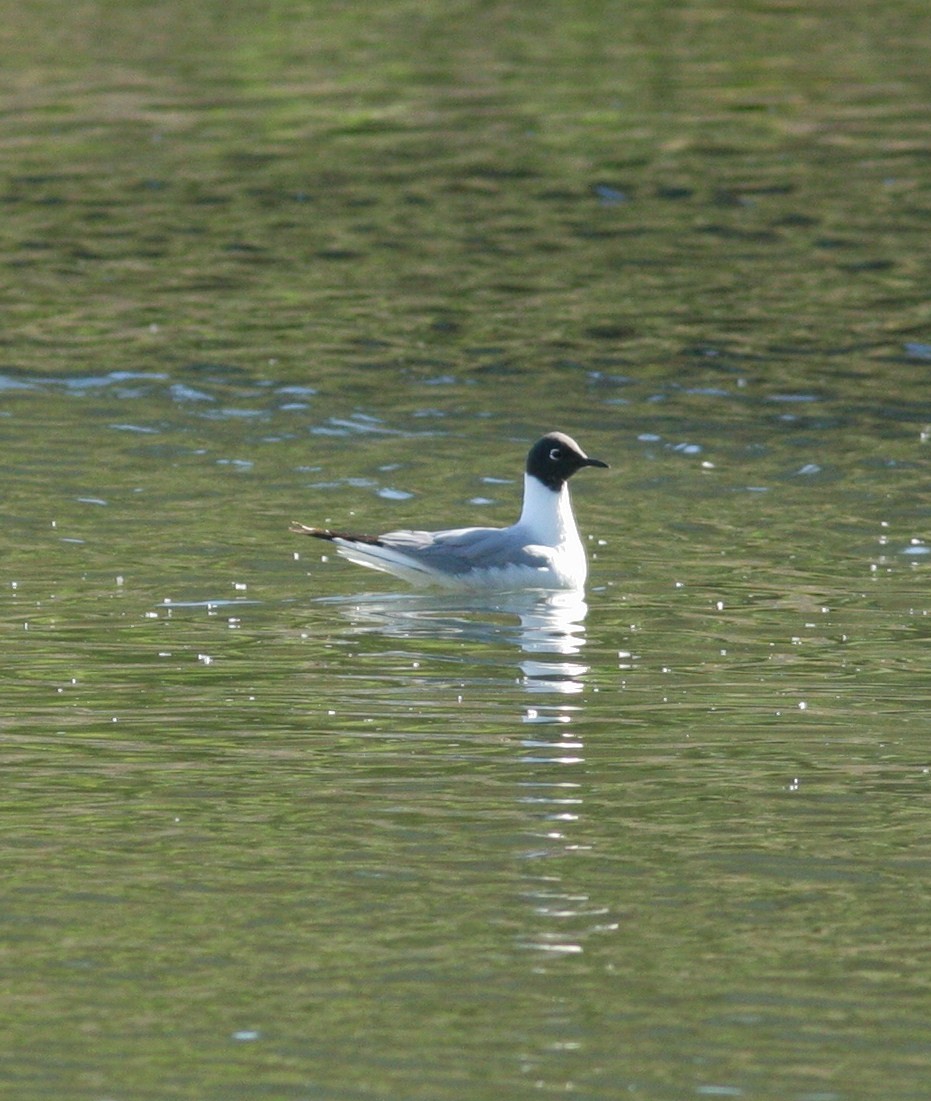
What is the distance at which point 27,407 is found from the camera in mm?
20844

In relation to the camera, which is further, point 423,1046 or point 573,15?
point 573,15

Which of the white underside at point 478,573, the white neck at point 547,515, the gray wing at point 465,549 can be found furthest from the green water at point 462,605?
the white neck at point 547,515

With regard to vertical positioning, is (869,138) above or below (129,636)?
above

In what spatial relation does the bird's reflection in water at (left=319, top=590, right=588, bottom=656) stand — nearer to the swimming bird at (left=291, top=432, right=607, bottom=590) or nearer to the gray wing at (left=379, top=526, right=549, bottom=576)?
the swimming bird at (left=291, top=432, right=607, bottom=590)

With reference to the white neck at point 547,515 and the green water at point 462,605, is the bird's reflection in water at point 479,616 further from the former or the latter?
the white neck at point 547,515

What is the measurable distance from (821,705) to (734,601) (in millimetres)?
2555

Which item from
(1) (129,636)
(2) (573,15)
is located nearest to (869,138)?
(2) (573,15)

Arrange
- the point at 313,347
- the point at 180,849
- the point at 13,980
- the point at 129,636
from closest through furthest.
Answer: the point at 13,980 → the point at 180,849 → the point at 129,636 → the point at 313,347

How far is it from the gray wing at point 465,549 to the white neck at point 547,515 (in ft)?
0.66

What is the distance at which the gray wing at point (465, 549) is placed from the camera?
605 inches

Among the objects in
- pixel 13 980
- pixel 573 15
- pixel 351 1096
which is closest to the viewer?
pixel 351 1096

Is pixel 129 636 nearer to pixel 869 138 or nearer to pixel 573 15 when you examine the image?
Answer: pixel 869 138

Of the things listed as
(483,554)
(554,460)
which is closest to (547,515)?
(554,460)

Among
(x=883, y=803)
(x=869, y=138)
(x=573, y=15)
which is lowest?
(x=883, y=803)
